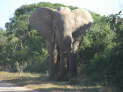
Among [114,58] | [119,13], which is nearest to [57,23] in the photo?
[119,13]

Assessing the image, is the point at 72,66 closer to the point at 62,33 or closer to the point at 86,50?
the point at 62,33

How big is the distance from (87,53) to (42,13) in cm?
451

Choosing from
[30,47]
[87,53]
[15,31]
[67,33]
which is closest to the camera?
[67,33]

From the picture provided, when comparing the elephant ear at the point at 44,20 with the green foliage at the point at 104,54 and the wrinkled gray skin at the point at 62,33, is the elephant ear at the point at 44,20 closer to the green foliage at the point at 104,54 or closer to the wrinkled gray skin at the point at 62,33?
the wrinkled gray skin at the point at 62,33

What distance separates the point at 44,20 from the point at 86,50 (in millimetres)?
3831

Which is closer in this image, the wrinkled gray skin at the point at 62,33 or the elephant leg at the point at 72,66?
the wrinkled gray skin at the point at 62,33

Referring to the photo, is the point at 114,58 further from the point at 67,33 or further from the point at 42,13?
the point at 42,13

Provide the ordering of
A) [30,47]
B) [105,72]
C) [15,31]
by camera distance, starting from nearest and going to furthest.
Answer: [105,72], [30,47], [15,31]

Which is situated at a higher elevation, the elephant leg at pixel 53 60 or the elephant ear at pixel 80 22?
the elephant ear at pixel 80 22

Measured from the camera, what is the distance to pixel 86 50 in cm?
3250

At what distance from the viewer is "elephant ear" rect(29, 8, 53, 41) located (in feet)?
102

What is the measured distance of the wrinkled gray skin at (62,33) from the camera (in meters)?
29.5

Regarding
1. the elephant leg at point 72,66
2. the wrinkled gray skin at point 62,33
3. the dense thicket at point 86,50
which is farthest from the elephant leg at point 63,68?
the dense thicket at point 86,50

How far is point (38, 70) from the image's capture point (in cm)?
4491
